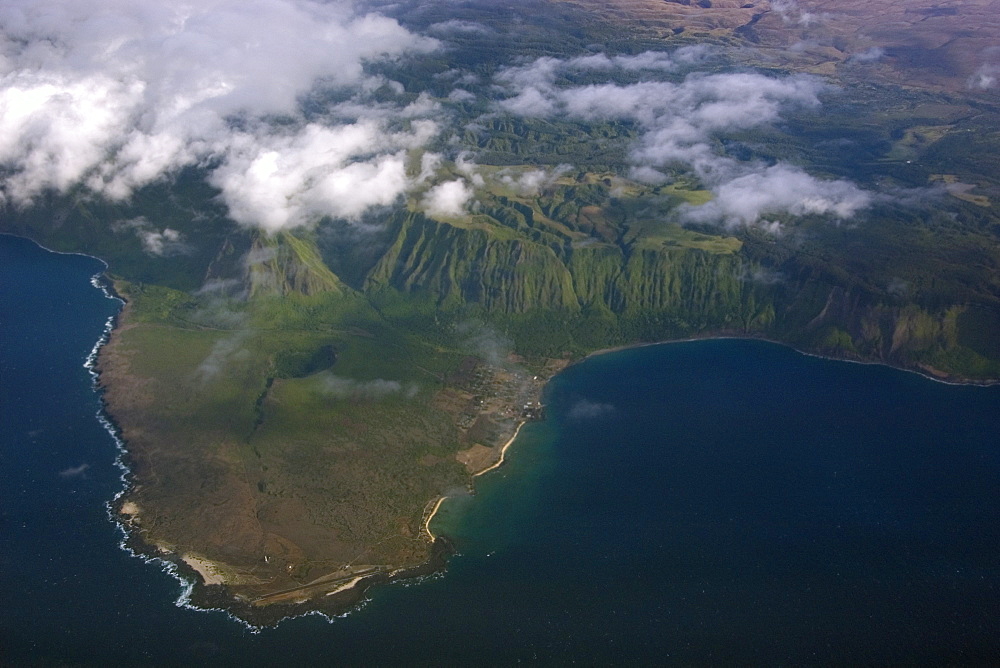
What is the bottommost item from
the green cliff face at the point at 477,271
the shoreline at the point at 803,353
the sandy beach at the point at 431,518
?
the sandy beach at the point at 431,518

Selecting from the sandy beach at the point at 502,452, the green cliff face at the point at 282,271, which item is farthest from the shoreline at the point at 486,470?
the green cliff face at the point at 282,271

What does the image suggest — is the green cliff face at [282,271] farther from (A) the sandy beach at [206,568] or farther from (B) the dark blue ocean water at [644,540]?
(A) the sandy beach at [206,568]

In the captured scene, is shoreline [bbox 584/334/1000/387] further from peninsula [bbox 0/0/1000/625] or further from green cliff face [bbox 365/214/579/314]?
green cliff face [bbox 365/214/579/314]

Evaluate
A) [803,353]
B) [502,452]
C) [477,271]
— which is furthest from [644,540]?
[477,271]

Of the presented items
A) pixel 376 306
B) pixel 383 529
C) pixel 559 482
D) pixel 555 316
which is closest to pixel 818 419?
pixel 559 482

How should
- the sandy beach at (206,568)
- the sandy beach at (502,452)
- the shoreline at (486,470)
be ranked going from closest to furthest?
the sandy beach at (206,568), the shoreline at (486,470), the sandy beach at (502,452)

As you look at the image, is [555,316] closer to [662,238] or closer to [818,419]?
[662,238]

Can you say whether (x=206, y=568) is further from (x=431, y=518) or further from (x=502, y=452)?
(x=502, y=452)

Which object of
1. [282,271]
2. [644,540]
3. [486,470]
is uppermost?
[282,271]
